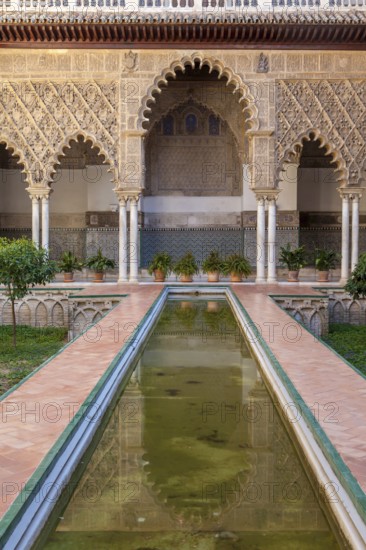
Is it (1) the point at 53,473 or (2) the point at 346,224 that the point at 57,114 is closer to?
(2) the point at 346,224

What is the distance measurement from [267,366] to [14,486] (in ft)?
10.3

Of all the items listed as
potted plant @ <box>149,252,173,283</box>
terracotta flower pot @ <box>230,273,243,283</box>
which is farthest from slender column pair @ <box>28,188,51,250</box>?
terracotta flower pot @ <box>230,273,243,283</box>

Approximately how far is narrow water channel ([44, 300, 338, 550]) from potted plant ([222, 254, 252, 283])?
7286 millimetres

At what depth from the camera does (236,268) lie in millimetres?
12891

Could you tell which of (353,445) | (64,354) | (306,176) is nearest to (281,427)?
(353,445)

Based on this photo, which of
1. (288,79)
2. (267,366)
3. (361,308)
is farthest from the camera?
(288,79)

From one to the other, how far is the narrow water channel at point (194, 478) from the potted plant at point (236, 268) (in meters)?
7.29

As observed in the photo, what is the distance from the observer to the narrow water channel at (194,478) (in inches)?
111

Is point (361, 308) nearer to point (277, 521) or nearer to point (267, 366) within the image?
point (267, 366)

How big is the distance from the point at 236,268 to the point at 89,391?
8.59 meters

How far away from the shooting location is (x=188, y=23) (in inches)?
456

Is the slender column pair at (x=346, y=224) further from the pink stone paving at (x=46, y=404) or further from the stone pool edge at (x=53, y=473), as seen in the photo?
the stone pool edge at (x=53, y=473)

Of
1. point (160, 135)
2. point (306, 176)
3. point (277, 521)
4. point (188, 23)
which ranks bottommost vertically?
point (277, 521)

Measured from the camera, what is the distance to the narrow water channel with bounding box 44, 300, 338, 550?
282 centimetres
